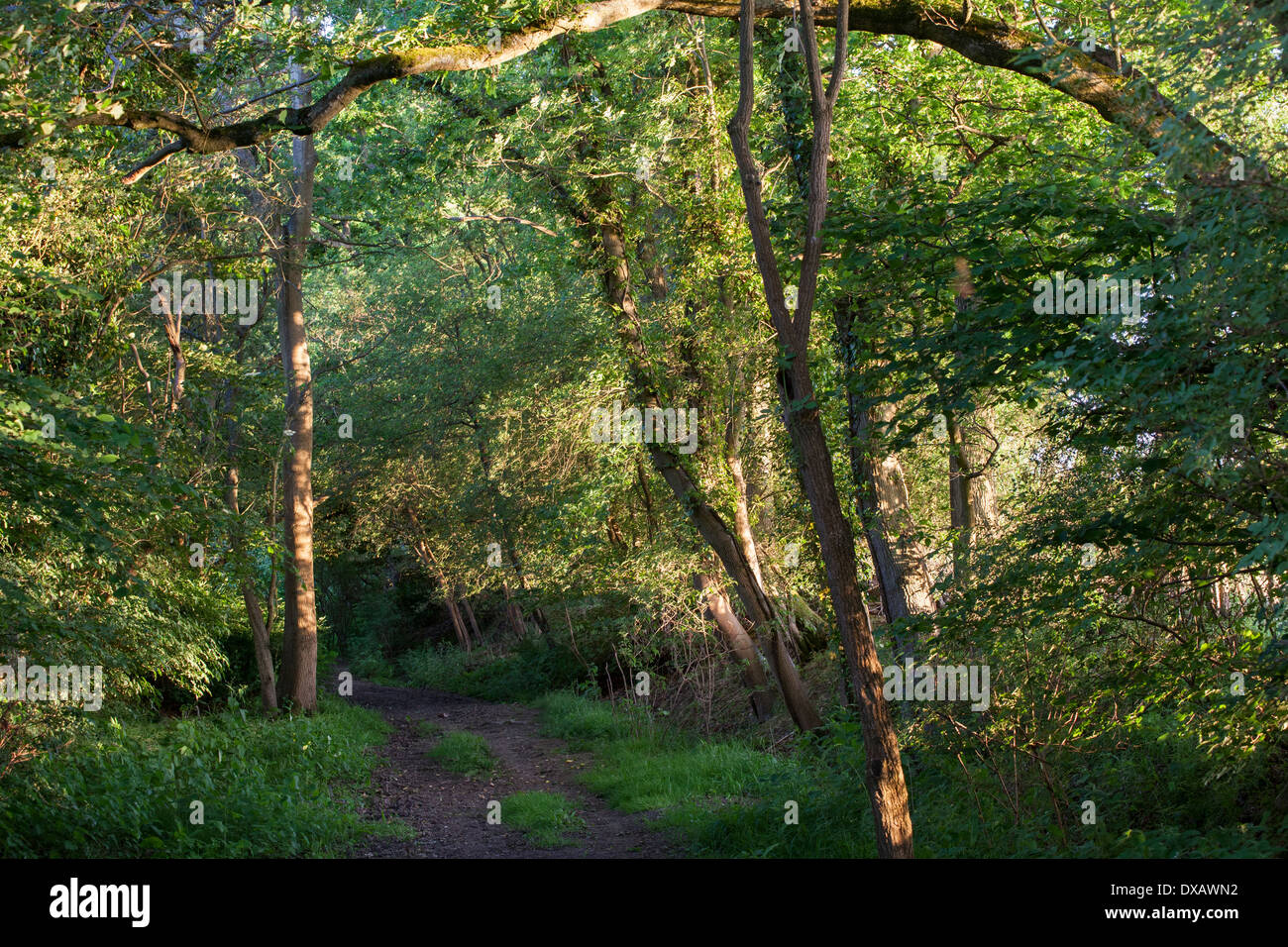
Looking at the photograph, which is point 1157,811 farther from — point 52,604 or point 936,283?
point 52,604

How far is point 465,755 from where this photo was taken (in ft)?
48.7

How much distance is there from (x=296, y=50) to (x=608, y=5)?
2.26 metres

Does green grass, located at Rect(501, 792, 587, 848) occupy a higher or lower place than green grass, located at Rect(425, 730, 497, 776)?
higher

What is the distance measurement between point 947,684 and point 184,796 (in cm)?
656

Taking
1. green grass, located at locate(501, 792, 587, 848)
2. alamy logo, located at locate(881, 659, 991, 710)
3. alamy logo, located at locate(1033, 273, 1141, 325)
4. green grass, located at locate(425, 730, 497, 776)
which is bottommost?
green grass, located at locate(425, 730, 497, 776)

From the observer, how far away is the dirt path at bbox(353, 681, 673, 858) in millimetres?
9781

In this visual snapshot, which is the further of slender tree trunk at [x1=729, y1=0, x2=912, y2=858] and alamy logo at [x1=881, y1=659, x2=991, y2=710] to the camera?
alamy logo at [x1=881, y1=659, x2=991, y2=710]

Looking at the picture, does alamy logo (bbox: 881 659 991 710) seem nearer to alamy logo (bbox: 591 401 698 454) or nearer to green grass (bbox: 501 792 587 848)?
green grass (bbox: 501 792 587 848)

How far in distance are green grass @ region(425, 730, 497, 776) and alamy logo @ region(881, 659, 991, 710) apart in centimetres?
805

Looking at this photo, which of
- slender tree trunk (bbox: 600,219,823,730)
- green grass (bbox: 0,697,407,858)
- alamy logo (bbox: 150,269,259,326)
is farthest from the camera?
slender tree trunk (bbox: 600,219,823,730)

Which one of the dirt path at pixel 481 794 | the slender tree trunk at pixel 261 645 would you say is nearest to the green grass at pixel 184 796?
the dirt path at pixel 481 794

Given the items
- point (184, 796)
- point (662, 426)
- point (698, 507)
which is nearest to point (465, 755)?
point (698, 507)
